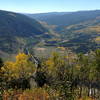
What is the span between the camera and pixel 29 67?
126438 mm

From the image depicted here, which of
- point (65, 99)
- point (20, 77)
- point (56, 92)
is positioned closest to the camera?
point (65, 99)

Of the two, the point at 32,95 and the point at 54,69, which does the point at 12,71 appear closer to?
the point at 54,69

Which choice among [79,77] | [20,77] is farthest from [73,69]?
[20,77]

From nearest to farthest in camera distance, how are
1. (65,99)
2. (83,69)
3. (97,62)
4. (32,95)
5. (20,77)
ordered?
Result: (65,99)
(32,95)
(97,62)
(83,69)
(20,77)

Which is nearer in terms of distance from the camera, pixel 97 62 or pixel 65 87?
pixel 65 87

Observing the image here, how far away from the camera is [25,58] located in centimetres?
12938

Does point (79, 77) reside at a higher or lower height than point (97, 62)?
lower

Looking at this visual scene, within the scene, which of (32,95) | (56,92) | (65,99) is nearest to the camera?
(65,99)

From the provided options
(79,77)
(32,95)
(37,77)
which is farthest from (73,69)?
(32,95)

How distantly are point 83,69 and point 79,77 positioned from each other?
12642 mm

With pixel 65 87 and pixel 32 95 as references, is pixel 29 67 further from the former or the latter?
pixel 65 87

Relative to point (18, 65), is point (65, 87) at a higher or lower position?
higher

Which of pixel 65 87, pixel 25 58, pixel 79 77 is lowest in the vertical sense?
pixel 79 77

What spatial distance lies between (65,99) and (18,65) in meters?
82.9
